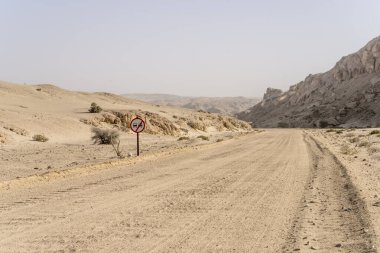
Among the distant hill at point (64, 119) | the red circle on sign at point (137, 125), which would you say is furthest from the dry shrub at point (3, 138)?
the red circle on sign at point (137, 125)

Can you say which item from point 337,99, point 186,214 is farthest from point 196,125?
point 337,99

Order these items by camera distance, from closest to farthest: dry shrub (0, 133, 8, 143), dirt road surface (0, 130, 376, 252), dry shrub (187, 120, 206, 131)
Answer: dirt road surface (0, 130, 376, 252)
dry shrub (0, 133, 8, 143)
dry shrub (187, 120, 206, 131)

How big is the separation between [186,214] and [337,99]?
115353 millimetres

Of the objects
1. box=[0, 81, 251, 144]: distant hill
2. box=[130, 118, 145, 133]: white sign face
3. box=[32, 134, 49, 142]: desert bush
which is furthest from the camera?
box=[0, 81, 251, 144]: distant hill

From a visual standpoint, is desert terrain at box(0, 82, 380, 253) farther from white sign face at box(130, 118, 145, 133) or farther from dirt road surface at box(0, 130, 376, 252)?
white sign face at box(130, 118, 145, 133)

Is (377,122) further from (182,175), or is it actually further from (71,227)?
(71,227)

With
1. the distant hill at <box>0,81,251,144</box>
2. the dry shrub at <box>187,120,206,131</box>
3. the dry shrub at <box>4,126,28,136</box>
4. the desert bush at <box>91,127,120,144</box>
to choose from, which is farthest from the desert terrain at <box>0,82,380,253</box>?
the dry shrub at <box>187,120,206,131</box>

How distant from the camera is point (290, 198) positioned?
1038 cm

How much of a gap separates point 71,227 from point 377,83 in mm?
112114

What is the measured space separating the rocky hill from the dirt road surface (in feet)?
285

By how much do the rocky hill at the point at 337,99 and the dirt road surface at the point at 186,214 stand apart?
87.0m

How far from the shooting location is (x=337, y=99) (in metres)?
118

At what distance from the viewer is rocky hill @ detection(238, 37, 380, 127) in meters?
104

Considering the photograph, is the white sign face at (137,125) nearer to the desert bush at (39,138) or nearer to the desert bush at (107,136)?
the desert bush at (107,136)
